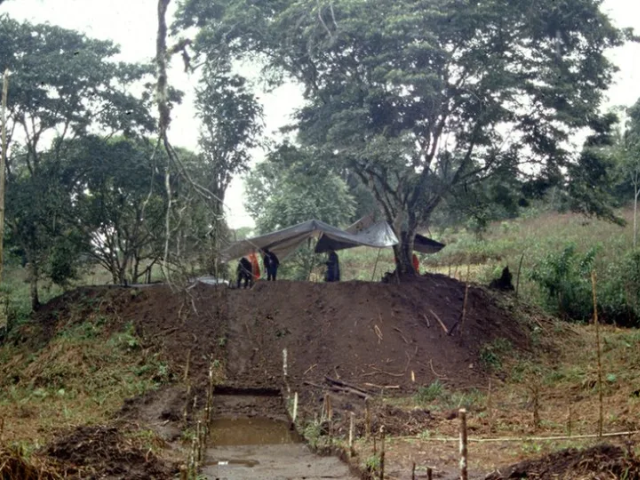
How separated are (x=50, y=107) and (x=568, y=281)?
1505 centimetres

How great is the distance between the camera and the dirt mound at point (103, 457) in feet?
27.1

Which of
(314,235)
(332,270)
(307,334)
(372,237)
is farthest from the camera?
(332,270)

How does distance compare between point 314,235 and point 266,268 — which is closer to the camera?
point 314,235

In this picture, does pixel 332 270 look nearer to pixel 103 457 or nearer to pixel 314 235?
pixel 314 235

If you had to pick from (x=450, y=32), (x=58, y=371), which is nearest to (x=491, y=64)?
(x=450, y=32)

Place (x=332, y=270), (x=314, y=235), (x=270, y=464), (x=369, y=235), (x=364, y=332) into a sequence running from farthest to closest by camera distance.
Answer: (x=332, y=270) < (x=314, y=235) < (x=369, y=235) < (x=364, y=332) < (x=270, y=464)

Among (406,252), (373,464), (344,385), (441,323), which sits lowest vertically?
(373,464)

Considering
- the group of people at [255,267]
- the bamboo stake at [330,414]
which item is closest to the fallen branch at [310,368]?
the bamboo stake at [330,414]

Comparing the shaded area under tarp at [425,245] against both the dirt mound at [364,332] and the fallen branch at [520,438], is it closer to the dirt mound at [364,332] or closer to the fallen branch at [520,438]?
the dirt mound at [364,332]

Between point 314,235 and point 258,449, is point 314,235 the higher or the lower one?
the higher one

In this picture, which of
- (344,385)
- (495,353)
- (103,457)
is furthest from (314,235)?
(103,457)

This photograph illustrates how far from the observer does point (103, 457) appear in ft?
28.5

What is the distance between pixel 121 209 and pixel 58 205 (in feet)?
6.92

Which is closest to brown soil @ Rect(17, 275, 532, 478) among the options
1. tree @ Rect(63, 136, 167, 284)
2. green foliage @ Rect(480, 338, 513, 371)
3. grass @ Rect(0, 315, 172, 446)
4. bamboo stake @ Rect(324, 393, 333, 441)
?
green foliage @ Rect(480, 338, 513, 371)
